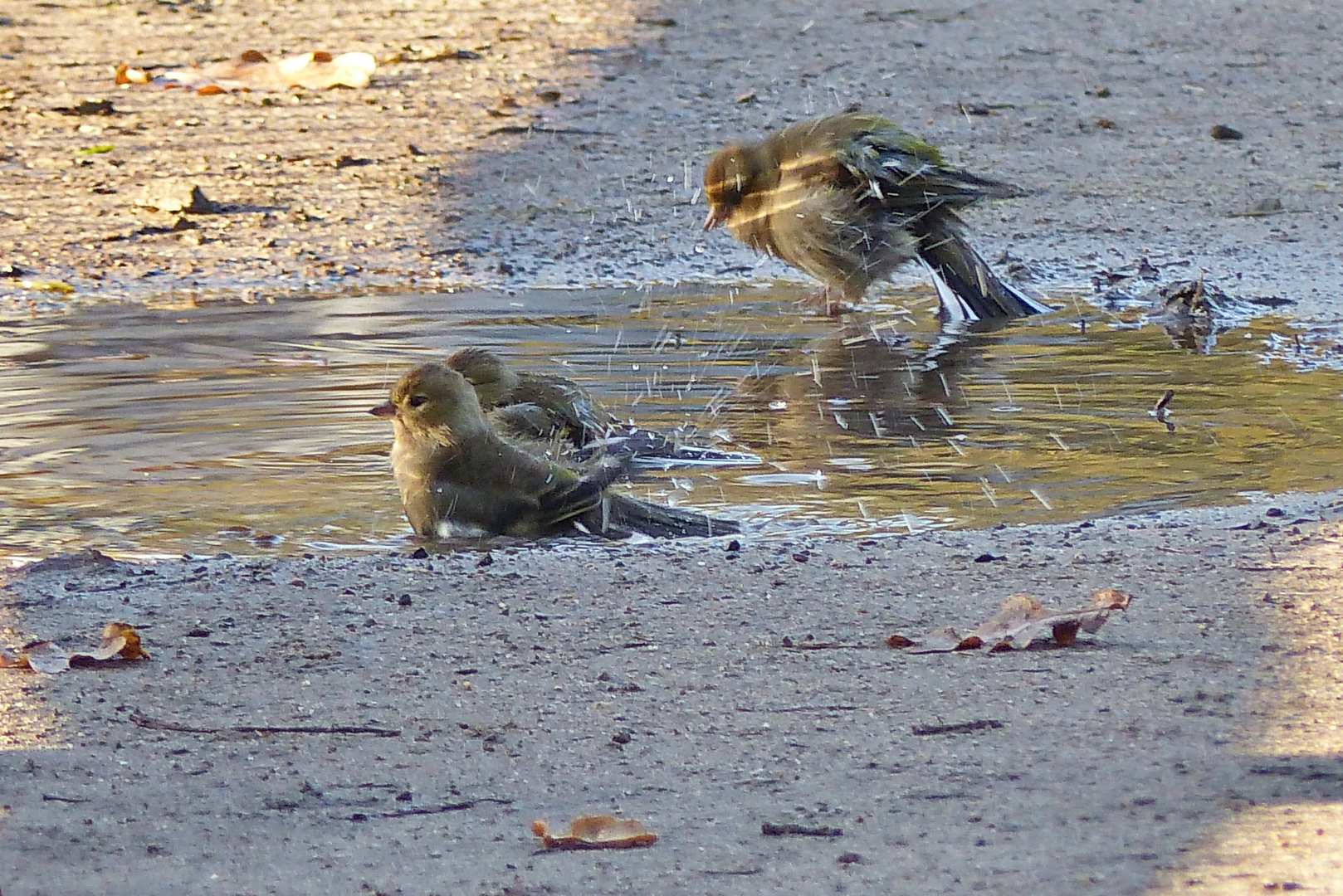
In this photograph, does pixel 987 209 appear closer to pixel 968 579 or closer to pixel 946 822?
pixel 968 579

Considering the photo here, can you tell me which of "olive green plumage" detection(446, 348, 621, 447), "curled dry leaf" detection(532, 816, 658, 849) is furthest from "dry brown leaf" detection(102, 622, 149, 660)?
"olive green plumage" detection(446, 348, 621, 447)

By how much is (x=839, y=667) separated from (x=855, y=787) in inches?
27.2

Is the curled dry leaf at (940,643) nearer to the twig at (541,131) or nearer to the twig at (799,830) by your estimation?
the twig at (799,830)

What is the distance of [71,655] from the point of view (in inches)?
175

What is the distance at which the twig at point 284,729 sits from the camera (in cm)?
403

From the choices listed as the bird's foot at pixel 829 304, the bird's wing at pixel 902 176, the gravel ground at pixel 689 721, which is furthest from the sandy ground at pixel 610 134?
the gravel ground at pixel 689 721

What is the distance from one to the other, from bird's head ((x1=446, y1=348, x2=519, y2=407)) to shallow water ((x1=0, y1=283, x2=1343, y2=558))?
0.37m

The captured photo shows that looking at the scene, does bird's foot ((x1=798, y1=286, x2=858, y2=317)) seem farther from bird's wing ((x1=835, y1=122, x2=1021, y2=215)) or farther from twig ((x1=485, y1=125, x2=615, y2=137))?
twig ((x1=485, y1=125, x2=615, y2=137))

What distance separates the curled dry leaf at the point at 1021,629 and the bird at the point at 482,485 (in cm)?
134

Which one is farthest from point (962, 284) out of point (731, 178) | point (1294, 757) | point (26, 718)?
point (26, 718)

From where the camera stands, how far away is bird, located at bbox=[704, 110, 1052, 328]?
9141mm

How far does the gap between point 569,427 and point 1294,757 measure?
3.47 metres

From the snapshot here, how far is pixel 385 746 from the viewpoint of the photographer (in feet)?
13.0

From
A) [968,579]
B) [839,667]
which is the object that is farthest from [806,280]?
[839,667]
